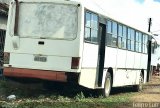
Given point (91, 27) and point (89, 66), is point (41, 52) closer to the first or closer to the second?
point (89, 66)

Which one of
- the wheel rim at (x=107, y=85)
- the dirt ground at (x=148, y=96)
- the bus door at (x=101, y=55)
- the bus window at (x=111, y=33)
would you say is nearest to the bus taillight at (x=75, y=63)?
the bus door at (x=101, y=55)

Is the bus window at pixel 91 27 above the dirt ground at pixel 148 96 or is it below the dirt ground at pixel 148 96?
above

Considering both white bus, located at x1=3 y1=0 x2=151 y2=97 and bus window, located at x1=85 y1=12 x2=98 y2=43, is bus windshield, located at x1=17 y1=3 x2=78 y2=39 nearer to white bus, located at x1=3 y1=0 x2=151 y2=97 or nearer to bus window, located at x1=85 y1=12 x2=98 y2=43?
white bus, located at x1=3 y1=0 x2=151 y2=97

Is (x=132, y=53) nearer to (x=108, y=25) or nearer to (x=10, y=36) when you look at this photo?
(x=108, y=25)

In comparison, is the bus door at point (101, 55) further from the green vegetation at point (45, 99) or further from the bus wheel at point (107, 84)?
the bus wheel at point (107, 84)

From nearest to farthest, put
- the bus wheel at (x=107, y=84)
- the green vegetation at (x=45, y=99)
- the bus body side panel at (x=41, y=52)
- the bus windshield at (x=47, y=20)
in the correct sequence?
the green vegetation at (x=45, y=99) < the bus body side panel at (x=41, y=52) < the bus windshield at (x=47, y=20) < the bus wheel at (x=107, y=84)

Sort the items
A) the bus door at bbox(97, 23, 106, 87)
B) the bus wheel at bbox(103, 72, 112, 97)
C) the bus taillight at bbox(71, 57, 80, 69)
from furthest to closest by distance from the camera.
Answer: the bus wheel at bbox(103, 72, 112, 97)
the bus door at bbox(97, 23, 106, 87)
the bus taillight at bbox(71, 57, 80, 69)

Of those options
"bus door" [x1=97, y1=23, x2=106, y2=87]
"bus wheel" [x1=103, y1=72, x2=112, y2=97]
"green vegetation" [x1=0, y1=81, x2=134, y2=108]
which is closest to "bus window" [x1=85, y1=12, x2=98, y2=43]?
"bus door" [x1=97, y1=23, x2=106, y2=87]

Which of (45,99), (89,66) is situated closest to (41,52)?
(45,99)
